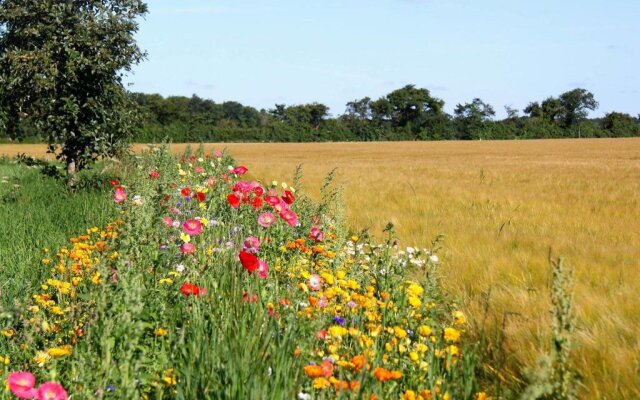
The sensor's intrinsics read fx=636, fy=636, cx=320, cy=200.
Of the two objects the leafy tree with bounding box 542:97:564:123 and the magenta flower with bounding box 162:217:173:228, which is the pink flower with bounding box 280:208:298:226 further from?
the leafy tree with bounding box 542:97:564:123

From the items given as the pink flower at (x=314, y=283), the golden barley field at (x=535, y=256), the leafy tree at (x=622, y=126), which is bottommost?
the golden barley field at (x=535, y=256)

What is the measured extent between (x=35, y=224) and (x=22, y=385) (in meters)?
6.12

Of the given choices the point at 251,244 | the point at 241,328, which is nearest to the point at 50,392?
the point at 241,328

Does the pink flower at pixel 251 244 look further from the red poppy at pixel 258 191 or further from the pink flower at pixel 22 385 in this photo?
the pink flower at pixel 22 385

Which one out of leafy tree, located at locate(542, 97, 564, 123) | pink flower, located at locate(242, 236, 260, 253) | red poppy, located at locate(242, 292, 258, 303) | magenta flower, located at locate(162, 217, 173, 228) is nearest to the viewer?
red poppy, located at locate(242, 292, 258, 303)

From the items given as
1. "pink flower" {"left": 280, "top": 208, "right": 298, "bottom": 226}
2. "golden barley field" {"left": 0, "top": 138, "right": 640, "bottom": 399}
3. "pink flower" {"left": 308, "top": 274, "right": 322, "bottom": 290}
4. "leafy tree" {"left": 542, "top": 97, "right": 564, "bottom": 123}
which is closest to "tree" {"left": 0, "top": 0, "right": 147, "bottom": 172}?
"golden barley field" {"left": 0, "top": 138, "right": 640, "bottom": 399}

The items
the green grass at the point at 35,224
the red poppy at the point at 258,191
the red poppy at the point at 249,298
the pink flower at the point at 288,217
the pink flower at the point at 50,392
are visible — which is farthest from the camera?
the green grass at the point at 35,224

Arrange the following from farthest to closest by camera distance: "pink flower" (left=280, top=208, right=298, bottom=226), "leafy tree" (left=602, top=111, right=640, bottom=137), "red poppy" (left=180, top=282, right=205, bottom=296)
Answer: "leafy tree" (left=602, top=111, right=640, bottom=137)
"pink flower" (left=280, top=208, right=298, bottom=226)
"red poppy" (left=180, top=282, right=205, bottom=296)

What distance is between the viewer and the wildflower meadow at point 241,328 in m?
2.42

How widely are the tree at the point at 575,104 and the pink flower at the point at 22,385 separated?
120793 millimetres

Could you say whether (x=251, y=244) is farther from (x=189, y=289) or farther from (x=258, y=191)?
(x=189, y=289)

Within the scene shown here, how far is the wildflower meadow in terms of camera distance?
7.95 ft

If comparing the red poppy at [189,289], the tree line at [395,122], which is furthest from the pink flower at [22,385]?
A: the tree line at [395,122]

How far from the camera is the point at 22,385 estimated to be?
2293 mm
